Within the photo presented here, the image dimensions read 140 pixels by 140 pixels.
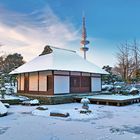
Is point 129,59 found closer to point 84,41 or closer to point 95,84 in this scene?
point 84,41

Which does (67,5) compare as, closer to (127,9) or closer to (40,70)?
(127,9)

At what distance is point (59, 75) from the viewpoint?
18016mm

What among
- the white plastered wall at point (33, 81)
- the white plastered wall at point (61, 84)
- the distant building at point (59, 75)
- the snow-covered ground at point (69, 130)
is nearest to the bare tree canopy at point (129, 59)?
the distant building at point (59, 75)

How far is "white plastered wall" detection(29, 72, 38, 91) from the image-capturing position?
1945 centimetres

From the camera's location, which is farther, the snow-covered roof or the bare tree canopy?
the bare tree canopy

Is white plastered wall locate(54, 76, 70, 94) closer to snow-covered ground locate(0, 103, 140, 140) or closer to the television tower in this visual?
snow-covered ground locate(0, 103, 140, 140)

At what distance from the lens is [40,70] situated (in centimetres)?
1777

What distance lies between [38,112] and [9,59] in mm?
27124

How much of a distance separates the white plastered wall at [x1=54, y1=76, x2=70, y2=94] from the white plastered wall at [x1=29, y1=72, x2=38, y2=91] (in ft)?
8.44

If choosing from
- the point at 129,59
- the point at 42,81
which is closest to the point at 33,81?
the point at 42,81

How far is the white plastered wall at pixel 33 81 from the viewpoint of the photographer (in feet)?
63.8

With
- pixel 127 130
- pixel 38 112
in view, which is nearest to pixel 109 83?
pixel 38 112

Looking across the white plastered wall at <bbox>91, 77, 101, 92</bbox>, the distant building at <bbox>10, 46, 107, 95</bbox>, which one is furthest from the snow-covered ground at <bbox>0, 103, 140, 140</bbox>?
the white plastered wall at <bbox>91, 77, 101, 92</bbox>

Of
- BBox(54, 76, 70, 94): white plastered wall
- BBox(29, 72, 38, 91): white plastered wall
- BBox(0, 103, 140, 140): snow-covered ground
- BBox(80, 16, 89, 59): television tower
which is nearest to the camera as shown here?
BBox(0, 103, 140, 140): snow-covered ground
